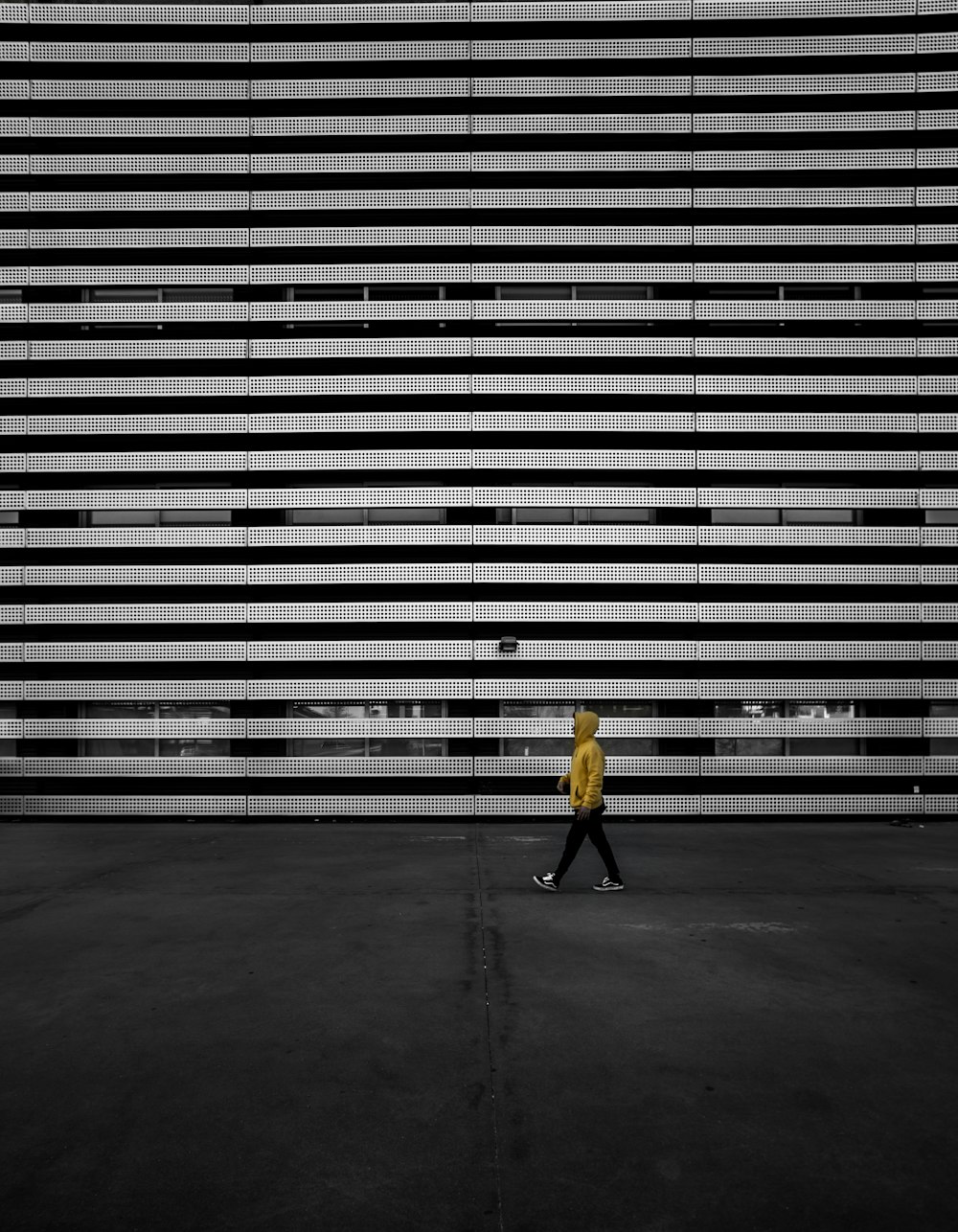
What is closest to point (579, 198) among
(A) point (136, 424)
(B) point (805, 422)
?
(B) point (805, 422)

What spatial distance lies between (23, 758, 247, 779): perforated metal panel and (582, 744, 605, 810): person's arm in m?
7.05

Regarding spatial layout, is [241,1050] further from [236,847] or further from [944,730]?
[944,730]

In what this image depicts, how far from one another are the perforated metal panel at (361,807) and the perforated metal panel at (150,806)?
38 cm

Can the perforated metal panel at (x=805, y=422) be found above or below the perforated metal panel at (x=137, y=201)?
below

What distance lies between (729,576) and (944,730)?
180 inches

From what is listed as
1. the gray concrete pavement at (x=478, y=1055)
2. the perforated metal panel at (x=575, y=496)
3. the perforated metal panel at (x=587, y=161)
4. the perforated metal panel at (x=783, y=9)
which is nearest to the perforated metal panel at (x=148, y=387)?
the perforated metal panel at (x=575, y=496)

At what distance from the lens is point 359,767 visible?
11.7 m

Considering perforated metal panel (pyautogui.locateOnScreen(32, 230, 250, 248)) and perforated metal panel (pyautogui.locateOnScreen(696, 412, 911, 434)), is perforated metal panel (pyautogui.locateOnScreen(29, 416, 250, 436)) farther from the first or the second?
perforated metal panel (pyautogui.locateOnScreen(696, 412, 911, 434))

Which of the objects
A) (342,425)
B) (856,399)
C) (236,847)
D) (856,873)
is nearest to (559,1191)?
(856,873)

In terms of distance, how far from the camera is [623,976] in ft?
16.8

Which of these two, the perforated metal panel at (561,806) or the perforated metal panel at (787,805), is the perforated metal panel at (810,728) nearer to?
the perforated metal panel at (787,805)

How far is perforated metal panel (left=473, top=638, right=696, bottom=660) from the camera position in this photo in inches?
464

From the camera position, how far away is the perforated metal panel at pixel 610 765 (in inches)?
460

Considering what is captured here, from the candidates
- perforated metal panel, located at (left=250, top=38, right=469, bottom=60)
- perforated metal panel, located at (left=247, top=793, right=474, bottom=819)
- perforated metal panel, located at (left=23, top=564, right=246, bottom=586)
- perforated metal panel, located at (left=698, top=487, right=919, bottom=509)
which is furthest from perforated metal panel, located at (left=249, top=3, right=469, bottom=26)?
perforated metal panel, located at (left=247, top=793, right=474, bottom=819)
